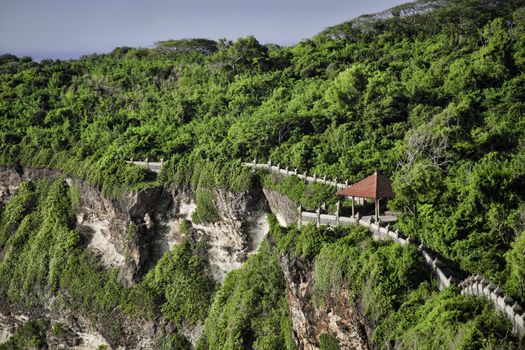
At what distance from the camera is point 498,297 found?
2262 centimetres

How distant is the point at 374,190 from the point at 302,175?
27.0ft

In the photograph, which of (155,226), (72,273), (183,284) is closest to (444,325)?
(183,284)

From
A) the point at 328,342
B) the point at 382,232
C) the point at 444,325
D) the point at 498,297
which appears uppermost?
the point at 382,232

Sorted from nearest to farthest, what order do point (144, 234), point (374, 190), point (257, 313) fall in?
1. point (374, 190)
2. point (257, 313)
3. point (144, 234)

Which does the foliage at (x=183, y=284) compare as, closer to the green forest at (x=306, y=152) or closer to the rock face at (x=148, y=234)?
the green forest at (x=306, y=152)

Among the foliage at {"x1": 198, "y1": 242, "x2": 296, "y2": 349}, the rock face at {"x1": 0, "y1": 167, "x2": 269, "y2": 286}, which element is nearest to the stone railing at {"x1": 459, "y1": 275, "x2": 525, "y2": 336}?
the foliage at {"x1": 198, "y1": 242, "x2": 296, "y2": 349}

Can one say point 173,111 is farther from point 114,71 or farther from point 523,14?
point 523,14

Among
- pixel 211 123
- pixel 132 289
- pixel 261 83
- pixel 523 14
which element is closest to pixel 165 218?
pixel 132 289

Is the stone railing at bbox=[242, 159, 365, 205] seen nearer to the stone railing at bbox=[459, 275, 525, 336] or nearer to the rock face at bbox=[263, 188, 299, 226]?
the rock face at bbox=[263, 188, 299, 226]

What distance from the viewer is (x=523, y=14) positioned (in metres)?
50.5

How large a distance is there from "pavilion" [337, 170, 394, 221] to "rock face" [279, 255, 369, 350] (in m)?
4.65

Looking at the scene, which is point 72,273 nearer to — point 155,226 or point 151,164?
point 155,226

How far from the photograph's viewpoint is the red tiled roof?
3188 cm

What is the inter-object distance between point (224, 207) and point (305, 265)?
1220 cm
